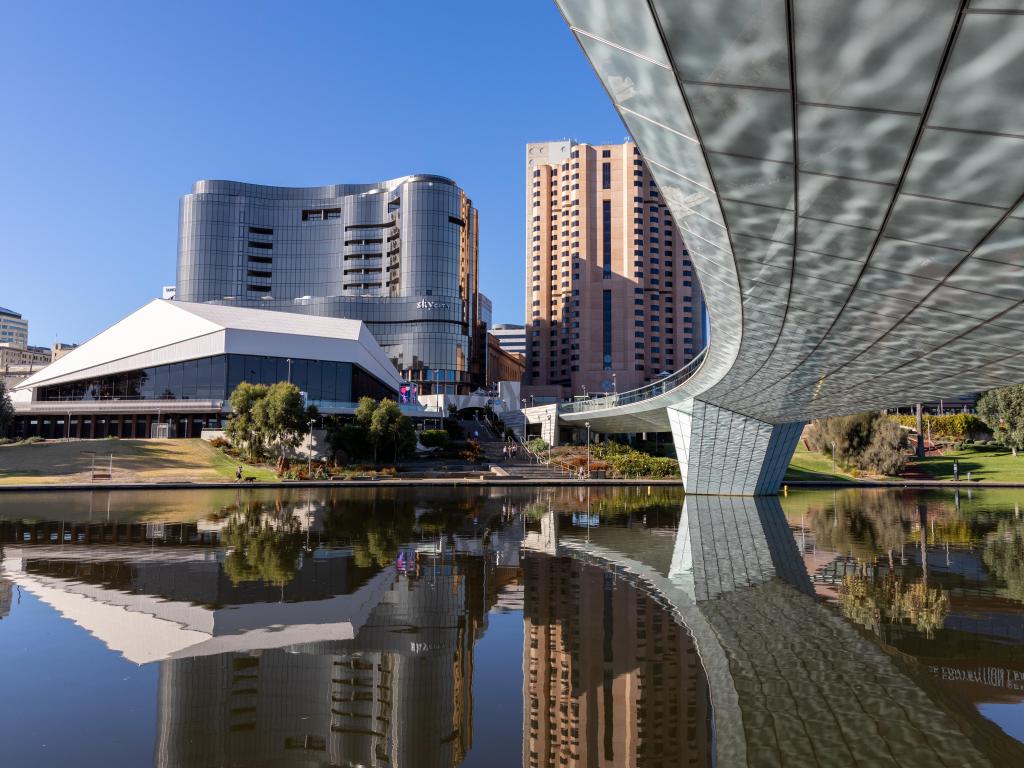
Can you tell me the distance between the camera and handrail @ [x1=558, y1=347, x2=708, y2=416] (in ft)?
116

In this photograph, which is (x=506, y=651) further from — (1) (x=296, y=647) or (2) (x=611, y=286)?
(2) (x=611, y=286)

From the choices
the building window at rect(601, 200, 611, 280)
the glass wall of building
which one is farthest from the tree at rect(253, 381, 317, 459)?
the building window at rect(601, 200, 611, 280)

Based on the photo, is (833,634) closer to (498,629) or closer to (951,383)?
(498,629)

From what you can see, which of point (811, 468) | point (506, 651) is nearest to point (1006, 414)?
point (811, 468)

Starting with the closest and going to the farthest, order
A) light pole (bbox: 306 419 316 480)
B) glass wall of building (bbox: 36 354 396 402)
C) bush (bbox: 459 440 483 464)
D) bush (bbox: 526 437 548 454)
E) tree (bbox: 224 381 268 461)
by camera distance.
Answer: light pole (bbox: 306 419 316 480) → tree (bbox: 224 381 268 461) → bush (bbox: 459 440 483 464) → glass wall of building (bbox: 36 354 396 402) → bush (bbox: 526 437 548 454)

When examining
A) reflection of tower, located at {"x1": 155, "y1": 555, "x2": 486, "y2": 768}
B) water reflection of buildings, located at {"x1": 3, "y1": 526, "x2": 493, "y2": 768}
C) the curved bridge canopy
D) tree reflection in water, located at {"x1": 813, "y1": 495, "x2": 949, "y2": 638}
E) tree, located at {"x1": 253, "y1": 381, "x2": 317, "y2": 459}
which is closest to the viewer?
the curved bridge canopy

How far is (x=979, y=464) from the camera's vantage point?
7075 centimetres

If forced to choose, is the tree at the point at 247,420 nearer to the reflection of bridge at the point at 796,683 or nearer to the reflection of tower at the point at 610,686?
the reflection of bridge at the point at 796,683

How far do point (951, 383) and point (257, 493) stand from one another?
37.3 meters

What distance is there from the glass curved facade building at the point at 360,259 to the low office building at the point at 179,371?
47.6 metres

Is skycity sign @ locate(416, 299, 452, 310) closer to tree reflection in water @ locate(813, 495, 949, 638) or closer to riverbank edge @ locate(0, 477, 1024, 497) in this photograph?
riverbank edge @ locate(0, 477, 1024, 497)

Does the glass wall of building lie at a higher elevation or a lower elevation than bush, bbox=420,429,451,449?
higher

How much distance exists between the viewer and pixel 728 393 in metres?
32.9

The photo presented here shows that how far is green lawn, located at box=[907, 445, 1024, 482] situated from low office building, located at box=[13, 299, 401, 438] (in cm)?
6111
